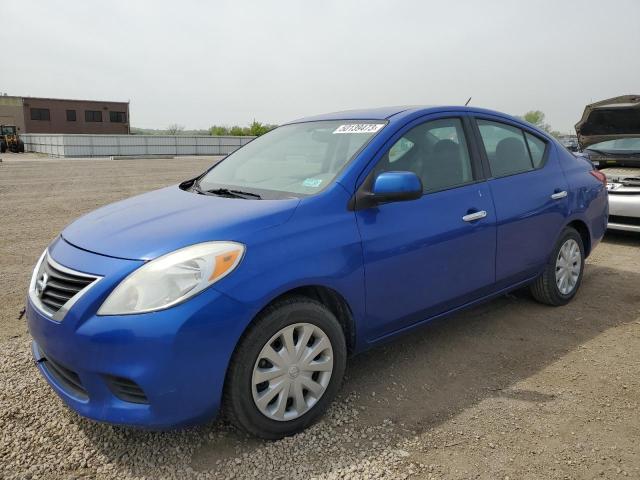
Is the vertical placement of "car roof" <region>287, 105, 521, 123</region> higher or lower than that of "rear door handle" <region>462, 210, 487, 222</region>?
higher

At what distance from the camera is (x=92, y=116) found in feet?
194

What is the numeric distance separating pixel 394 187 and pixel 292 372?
3.59ft

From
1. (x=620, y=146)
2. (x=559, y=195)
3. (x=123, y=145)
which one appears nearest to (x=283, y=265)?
(x=559, y=195)

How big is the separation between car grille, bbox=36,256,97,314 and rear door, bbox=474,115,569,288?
262 cm

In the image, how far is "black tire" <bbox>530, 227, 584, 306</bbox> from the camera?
421 cm

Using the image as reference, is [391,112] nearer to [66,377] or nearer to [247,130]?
[66,377]

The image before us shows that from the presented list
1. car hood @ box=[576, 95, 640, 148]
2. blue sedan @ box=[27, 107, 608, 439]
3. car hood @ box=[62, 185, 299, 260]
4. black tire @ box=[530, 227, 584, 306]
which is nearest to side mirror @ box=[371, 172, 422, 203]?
blue sedan @ box=[27, 107, 608, 439]

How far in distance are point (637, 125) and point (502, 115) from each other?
14.5 feet

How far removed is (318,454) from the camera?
8.09 ft

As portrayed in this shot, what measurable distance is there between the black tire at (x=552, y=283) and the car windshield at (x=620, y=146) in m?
3.96

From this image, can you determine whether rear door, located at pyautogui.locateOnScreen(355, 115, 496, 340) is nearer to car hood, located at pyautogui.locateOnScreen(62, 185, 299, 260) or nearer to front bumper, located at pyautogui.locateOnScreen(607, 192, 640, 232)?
car hood, located at pyautogui.locateOnScreen(62, 185, 299, 260)

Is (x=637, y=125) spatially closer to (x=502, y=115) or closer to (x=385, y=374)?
(x=502, y=115)

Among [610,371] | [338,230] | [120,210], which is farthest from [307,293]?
[610,371]

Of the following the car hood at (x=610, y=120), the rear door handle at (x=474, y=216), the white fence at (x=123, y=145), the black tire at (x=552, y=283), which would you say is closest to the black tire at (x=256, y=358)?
the rear door handle at (x=474, y=216)
